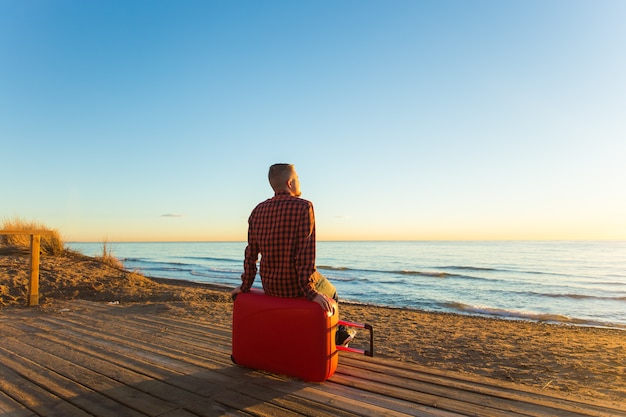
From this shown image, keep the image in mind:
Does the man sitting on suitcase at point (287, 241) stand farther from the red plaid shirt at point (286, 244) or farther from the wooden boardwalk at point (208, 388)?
the wooden boardwalk at point (208, 388)

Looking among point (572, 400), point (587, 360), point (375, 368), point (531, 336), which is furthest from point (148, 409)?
point (531, 336)

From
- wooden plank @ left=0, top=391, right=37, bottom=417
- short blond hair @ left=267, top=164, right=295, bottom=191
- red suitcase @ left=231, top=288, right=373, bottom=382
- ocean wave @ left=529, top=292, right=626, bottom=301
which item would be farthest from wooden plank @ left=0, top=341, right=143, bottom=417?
ocean wave @ left=529, top=292, right=626, bottom=301

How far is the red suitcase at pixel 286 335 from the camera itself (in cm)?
296

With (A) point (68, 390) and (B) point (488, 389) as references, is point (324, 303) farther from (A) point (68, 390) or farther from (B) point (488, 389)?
(A) point (68, 390)

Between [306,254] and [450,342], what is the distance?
434 centimetres

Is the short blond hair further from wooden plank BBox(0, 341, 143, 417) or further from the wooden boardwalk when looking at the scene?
wooden plank BBox(0, 341, 143, 417)

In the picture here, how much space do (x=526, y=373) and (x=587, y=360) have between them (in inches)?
61.0

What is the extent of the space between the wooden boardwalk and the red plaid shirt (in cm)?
74

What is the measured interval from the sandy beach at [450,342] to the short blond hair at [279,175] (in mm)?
2215

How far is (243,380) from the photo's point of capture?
313 cm

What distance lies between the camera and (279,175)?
3209 mm

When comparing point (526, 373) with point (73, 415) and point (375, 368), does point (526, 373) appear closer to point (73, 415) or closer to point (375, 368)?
point (375, 368)

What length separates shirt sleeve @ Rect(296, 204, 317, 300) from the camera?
296 cm

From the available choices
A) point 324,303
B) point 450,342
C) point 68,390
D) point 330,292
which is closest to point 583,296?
point 450,342
